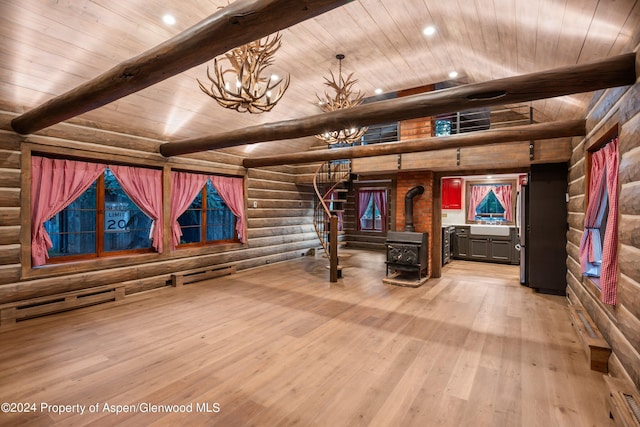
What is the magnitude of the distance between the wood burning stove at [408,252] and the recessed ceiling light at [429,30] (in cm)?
356

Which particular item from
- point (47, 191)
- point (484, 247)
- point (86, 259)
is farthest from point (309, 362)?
point (484, 247)

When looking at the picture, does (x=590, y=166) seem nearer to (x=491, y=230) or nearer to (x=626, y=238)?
(x=626, y=238)

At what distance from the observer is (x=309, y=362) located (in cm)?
294

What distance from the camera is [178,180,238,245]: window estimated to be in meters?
6.61

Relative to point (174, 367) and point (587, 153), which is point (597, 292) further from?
point (174, 367)

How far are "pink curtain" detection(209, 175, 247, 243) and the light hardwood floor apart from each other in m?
2.40

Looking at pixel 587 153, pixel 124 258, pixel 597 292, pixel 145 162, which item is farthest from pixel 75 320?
pixel 587 153

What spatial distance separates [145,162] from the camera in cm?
528

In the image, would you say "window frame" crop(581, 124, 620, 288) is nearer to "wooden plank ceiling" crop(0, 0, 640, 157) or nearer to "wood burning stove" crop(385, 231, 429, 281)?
"wooden plank ceiling" crop(0, 0, 640, 157)

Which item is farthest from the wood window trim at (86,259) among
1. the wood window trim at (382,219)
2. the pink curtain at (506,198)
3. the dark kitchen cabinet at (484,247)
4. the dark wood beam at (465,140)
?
the pink curtain at (506,198)

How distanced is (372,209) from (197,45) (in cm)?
1012

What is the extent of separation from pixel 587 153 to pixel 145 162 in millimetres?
6698

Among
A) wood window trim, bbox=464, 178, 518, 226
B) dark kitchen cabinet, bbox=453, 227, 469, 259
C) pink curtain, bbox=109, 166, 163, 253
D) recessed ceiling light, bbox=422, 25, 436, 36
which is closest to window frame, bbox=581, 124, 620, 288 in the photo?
recessed ceiling light, bbox=422, 25, 436, 36

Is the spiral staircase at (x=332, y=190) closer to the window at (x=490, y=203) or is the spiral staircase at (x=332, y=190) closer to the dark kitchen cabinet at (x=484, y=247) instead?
the dark kitchen cabinet at (x=484, y=247)
